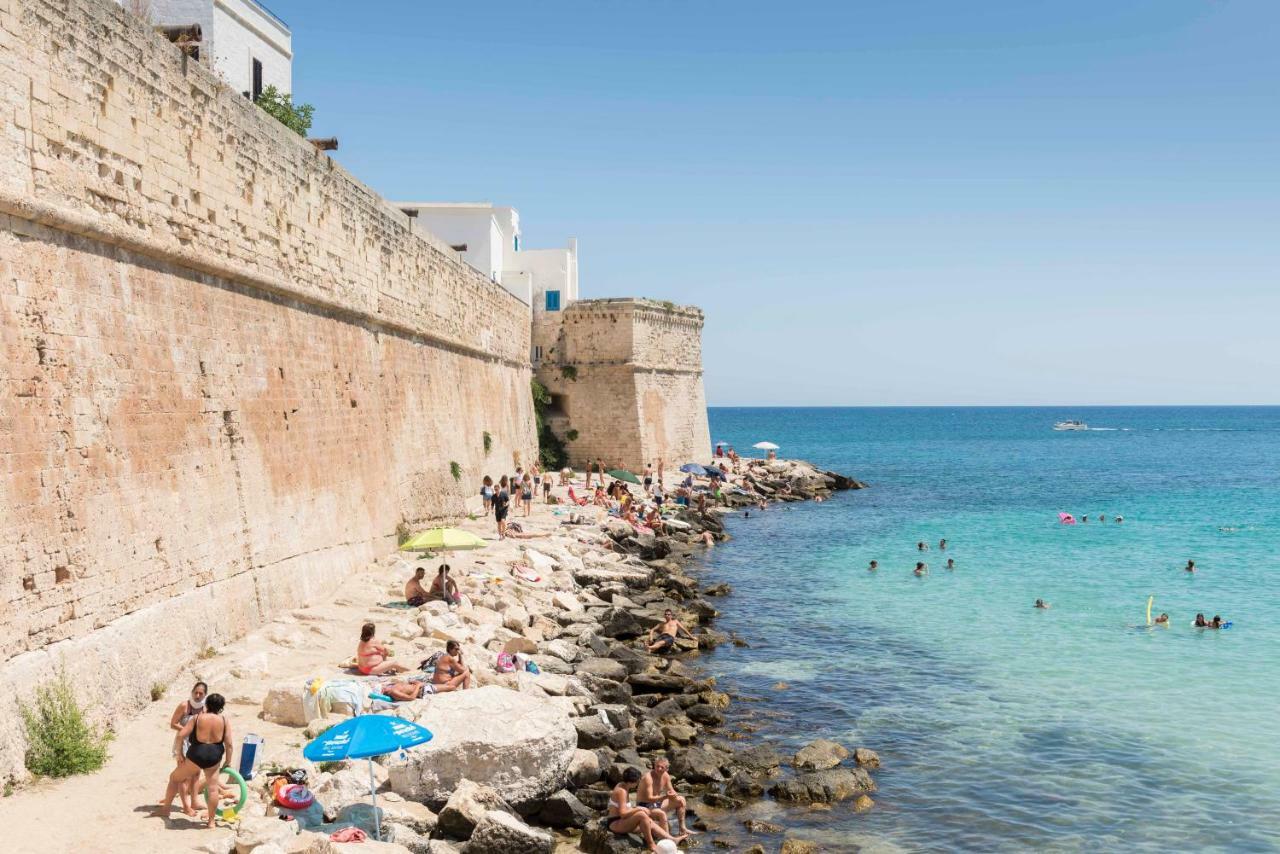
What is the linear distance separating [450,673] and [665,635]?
5.73 metres

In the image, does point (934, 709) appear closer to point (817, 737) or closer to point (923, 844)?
point (817, 737)

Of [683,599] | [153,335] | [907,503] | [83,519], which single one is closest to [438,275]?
[683,599]

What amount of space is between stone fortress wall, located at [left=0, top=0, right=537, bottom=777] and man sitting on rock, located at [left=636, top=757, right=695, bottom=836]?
4161 mm

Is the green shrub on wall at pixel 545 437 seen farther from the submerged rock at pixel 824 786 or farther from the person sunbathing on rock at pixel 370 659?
the submerged rock at pixel 824 786

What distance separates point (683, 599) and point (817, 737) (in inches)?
297

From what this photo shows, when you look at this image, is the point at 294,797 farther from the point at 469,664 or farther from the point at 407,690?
the point at 469,664

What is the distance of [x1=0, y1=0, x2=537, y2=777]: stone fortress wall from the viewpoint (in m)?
6.97

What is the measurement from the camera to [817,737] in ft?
37.5

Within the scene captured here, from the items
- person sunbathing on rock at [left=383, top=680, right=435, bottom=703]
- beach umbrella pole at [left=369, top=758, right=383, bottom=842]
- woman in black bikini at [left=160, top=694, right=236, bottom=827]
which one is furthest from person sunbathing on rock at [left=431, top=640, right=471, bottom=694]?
woman in black bikini at [left=160, top=694, right=236, bottom=827]

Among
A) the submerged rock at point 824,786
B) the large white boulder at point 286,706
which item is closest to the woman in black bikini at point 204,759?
the large white boulder at point 286,706

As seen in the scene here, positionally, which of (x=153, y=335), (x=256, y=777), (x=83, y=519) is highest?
(x=153, y=335)

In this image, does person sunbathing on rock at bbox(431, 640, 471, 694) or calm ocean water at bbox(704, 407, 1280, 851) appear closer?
calm ocean water at bbox(704, 407, 1280, 851)

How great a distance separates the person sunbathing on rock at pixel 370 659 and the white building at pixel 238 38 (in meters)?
10.4

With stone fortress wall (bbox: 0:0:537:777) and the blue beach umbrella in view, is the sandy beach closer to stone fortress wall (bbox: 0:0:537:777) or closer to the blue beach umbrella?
stone fortress wall (bbox: 0:0:537:777)
